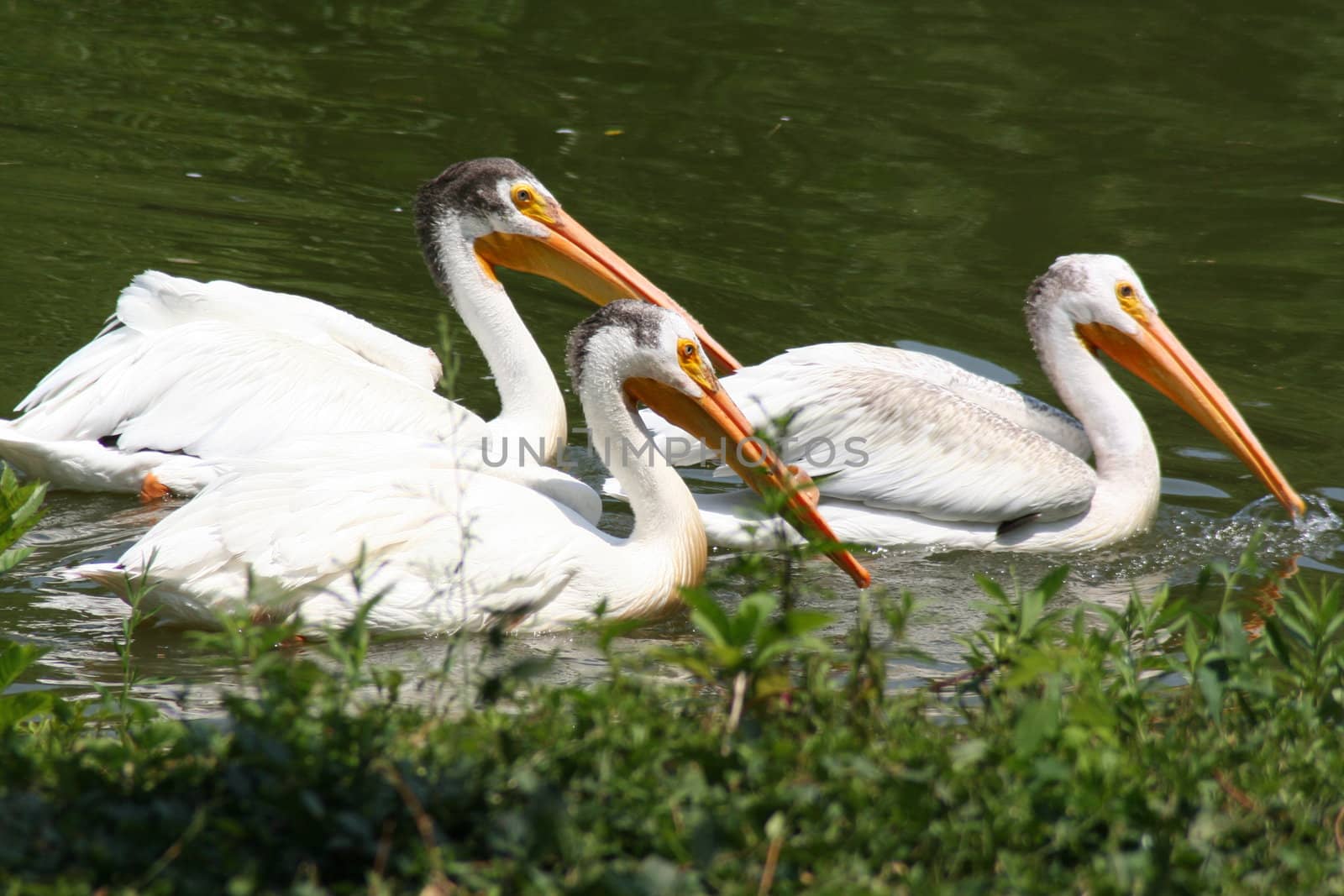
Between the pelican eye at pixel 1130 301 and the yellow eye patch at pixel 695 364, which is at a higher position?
the pelican eye at pixel 1130 301

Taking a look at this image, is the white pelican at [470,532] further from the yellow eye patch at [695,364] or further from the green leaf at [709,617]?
the green leaf at [709,617]

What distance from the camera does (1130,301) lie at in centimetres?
598

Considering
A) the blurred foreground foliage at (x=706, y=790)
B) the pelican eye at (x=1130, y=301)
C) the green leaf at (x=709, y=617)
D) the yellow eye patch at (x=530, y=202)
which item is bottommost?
the blurred foreground foliage at (x=706, y=790)

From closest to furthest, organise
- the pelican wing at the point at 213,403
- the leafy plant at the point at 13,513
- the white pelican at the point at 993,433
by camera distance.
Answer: the leafy plant at the point at 13,513
the pelican wing at the point at 213,403
the white pelican at the point at 993,433

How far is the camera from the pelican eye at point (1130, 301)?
19.6 feet

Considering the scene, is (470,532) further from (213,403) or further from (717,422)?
(213,403)

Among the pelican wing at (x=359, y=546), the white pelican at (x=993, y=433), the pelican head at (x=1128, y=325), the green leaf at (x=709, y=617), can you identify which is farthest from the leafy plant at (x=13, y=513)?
the pelican head at (x=1128, y=325)

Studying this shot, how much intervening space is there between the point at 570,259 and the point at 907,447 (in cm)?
157

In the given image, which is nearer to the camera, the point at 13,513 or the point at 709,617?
the point at 709,617

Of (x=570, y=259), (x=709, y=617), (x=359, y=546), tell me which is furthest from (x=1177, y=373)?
(x=709, y=617)

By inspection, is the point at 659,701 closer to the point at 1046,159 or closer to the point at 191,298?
the point at 191,298

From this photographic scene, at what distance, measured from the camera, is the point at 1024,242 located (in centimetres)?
883

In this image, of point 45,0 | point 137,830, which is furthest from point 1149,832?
point 45,0

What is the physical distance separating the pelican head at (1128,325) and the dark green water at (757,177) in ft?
1.25
